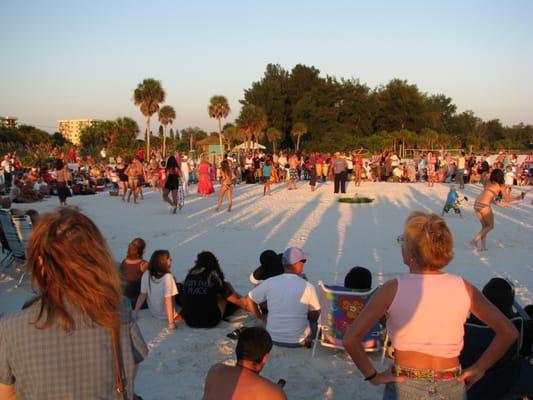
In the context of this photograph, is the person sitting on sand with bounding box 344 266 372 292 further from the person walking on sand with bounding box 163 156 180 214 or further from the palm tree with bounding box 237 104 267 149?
the palm tree with bounding box 237 104 267 149

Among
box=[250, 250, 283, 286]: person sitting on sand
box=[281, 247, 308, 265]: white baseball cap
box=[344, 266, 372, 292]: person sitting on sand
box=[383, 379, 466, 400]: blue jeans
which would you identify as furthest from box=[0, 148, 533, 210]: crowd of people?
box=[383, 379, 466, 400]: blue jeans

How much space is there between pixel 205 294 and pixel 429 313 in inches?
145

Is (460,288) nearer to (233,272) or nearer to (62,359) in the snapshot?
(62,359)

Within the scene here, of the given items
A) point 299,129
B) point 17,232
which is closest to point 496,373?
point 17,232

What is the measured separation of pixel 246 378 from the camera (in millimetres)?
2730

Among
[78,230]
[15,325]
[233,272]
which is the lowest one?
[233,272]

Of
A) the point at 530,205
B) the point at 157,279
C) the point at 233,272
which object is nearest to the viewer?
the point at 157,279

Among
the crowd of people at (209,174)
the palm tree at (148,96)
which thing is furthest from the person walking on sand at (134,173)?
the palm tree at (148,96)

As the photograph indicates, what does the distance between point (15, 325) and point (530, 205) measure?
17478mm

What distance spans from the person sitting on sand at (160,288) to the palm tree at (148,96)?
39104mm

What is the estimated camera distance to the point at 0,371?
1.85 m

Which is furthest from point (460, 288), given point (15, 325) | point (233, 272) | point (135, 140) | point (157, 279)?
point (135, 140)

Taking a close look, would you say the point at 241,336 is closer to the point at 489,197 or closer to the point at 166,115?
the point at 489,197

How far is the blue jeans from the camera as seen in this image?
2256 millimetres
